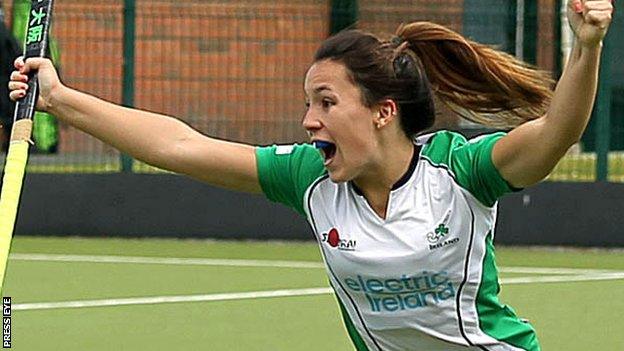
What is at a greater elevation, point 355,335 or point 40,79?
point 40,79

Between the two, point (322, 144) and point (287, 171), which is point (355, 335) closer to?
point (287, 171)

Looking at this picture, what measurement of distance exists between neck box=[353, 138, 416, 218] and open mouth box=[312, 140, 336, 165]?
15cm

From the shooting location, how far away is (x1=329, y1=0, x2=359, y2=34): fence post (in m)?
13.8

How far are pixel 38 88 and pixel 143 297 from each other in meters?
5.71

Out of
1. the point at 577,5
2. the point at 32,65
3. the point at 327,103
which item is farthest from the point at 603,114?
the point at 577,5

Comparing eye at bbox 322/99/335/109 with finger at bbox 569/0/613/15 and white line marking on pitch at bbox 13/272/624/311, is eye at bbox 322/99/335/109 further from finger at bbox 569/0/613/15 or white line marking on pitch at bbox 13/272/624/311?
white line marking on pitch at bbox 13/272/624/311

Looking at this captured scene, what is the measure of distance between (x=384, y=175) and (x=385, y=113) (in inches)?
6.7

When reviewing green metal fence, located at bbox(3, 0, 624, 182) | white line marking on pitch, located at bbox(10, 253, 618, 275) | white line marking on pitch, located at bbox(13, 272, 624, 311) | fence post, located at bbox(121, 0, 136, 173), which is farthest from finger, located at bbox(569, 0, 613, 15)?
fence post, located at bbox(121, 0, 136, 173)

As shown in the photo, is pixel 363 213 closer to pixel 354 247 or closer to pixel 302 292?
pixel 354 247

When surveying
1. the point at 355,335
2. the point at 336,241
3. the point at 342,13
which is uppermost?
the point at 336,241

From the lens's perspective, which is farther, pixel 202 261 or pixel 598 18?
pixel 202 261

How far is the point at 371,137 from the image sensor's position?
4.68m

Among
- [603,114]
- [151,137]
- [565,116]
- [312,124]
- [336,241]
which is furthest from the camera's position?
[603,114]

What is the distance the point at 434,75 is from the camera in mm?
4859
